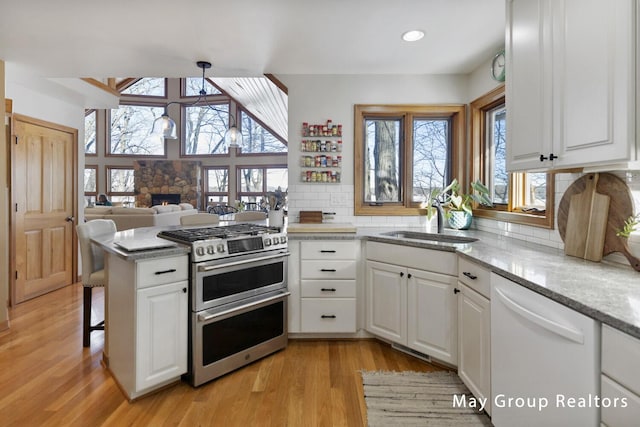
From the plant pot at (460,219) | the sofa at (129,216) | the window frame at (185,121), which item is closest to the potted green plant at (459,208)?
the plant pot at (460,219)

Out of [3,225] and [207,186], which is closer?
[3,225]

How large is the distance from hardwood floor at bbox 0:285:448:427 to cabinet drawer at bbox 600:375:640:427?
44.3 inches

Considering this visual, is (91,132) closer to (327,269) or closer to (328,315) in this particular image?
(327,269)

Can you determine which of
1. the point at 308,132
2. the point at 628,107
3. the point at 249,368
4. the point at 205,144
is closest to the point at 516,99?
the point at 628,107

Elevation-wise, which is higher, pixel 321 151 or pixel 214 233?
pixel 321 151

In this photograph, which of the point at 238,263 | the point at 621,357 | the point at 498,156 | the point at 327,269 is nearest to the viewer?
the point at 621,357

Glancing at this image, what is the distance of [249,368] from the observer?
89.4 inches

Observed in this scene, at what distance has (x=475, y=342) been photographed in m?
1.80

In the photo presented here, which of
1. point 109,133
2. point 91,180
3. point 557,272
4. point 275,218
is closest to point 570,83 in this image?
point 557,272

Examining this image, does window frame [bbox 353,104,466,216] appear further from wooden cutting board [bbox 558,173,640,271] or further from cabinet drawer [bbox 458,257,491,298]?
wooden cutting board [bbox 558,173,640,271]

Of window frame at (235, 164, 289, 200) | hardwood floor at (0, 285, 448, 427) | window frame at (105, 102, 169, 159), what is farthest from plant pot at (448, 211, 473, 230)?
window frame at (105, 102, 169, 159)

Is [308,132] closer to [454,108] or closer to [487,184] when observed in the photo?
[454,108]

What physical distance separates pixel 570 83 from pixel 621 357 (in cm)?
109

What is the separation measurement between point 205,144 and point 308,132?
865 centimetres
